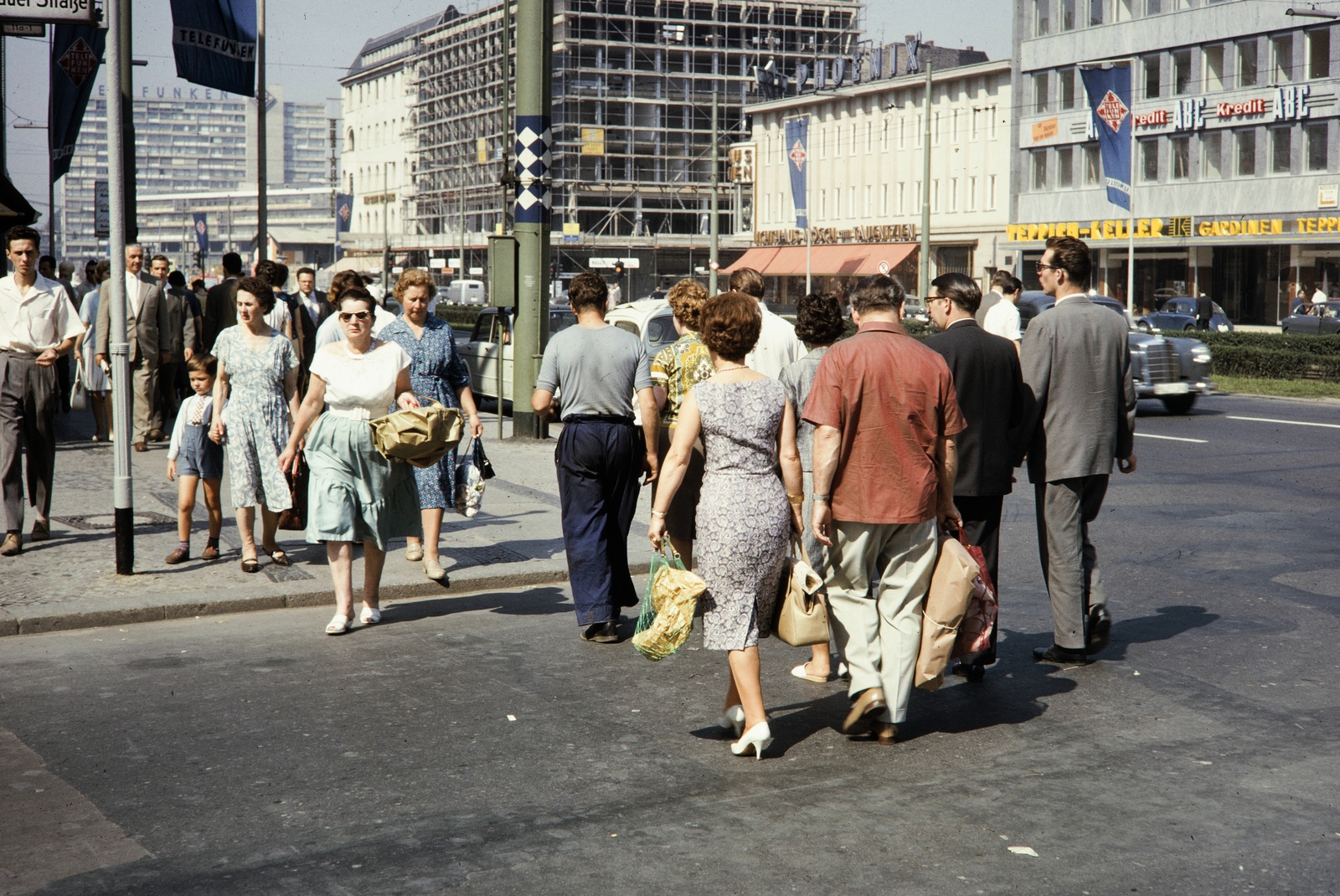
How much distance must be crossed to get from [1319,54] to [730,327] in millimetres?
48376

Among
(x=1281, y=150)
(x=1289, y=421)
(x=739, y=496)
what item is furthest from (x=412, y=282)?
(x=1281, y=150)

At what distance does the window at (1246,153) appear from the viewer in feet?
162

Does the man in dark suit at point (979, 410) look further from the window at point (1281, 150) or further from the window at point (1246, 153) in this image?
the window at point (1246, 153)

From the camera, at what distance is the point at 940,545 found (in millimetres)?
5598

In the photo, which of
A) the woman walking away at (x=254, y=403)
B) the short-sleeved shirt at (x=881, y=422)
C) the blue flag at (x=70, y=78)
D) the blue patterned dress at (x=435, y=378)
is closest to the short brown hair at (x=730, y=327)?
the short-sleeved shirt at (x=881, y=422)

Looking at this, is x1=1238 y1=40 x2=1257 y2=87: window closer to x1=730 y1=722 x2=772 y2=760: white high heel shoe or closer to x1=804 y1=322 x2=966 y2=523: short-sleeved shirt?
x1=804 y1=322 x2=966 y2=523: short-sleeved shirt

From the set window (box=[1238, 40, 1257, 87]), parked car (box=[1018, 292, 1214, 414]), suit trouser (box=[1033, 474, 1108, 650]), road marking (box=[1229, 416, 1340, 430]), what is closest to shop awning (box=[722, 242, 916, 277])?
window (box=[1238, 40, 1257, 87])

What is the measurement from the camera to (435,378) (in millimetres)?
8570

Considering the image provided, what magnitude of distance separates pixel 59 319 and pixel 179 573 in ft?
6.84

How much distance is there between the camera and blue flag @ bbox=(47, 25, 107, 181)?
18.7 m

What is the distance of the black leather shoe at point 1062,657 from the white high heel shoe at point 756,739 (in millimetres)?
2055

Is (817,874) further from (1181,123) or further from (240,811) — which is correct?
(1181,123)

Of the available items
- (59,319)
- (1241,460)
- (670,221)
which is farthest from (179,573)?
(670,221)

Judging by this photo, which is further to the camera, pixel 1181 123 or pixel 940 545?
pixel 1181 123
